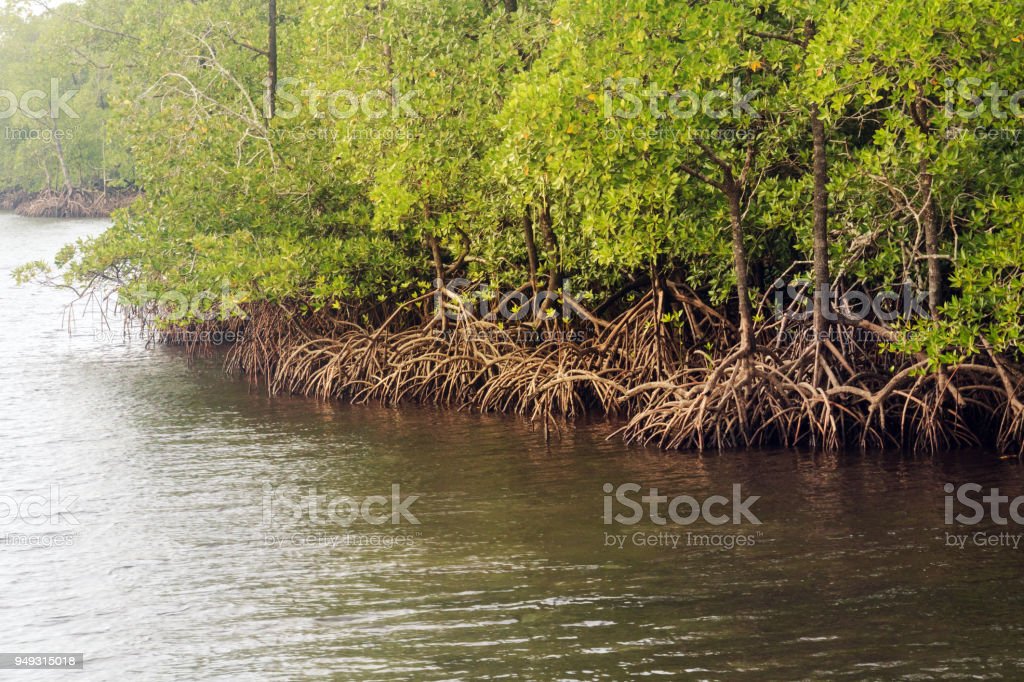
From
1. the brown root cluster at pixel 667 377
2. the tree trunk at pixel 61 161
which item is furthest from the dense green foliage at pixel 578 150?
the tree trunk at pixel 61 161

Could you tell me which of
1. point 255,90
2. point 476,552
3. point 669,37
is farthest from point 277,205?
point 476,552

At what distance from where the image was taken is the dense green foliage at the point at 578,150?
1152 cm

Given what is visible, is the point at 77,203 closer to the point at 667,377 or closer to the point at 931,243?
the point at 667,377

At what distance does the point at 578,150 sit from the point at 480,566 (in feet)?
15.5

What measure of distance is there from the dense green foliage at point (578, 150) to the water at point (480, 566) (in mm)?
2267

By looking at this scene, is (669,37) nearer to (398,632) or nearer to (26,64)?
(398,632)

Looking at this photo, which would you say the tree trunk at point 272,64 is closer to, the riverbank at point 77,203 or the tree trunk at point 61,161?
the riverbank at point 77,203

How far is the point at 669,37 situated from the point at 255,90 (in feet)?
32.2

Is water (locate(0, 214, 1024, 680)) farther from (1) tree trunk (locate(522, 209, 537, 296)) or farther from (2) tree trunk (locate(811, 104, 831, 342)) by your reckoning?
(1) tree trunk (locate(522, 209, 537, 296))

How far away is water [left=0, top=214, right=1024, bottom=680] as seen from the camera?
26.7 ft

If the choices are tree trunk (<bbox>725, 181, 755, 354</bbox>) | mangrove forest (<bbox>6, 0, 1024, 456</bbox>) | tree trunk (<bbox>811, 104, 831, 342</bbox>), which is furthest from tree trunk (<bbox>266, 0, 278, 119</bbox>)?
tree trunk (<bbox>811, 104, 831, 342</bbox>)

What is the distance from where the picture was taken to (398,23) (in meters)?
15.7

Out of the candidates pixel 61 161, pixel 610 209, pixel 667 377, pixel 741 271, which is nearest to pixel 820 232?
pixel 741 271

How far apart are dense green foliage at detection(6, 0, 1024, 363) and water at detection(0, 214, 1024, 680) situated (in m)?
2.27
